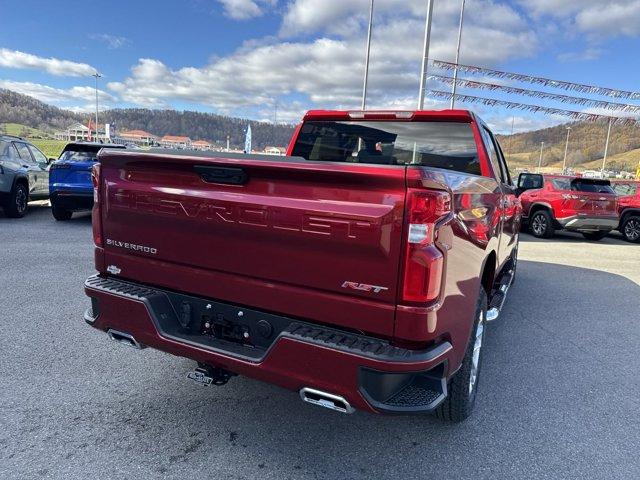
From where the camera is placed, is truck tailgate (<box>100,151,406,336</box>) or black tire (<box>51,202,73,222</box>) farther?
black tire (<box>51,202,73,222</box>)

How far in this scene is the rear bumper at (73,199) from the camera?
1010 centimetres

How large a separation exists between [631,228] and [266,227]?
14663mm

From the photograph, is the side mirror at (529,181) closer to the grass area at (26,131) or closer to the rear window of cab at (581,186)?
the rear window of cab at (581,186)

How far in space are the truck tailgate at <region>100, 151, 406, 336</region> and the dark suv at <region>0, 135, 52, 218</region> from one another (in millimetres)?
8986

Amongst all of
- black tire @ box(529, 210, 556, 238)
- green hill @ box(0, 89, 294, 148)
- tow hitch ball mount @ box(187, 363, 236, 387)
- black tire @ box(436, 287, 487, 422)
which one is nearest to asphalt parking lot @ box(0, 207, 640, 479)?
black tire @ box(436, 287, 487, 422)

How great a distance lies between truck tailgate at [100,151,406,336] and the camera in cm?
211

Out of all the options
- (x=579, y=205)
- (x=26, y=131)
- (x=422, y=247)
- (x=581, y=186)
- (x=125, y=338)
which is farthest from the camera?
(x=26, y=131)

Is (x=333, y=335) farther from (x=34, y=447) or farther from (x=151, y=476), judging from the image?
(x=34, y=447)

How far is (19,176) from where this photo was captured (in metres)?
10.5

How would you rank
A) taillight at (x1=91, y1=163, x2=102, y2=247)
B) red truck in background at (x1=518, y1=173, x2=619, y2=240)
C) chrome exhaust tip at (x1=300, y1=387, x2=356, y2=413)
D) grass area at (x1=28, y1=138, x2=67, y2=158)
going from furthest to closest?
grass area at (x1=28, y1=138, x2=67, y2=158) → red truck in background at (x1=518, y1=173, x2=619, y2=240) → taillight at (x1=91, y1=163, x2=102, y2=247) → chrome exhaust tip at (x1=300, y1=387, x2=356, y2=413)

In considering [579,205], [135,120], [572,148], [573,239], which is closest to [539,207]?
[579,205]

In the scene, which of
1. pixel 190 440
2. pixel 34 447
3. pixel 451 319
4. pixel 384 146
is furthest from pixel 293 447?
pixel 384 146

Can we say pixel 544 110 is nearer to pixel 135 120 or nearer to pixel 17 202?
pixel 17 202

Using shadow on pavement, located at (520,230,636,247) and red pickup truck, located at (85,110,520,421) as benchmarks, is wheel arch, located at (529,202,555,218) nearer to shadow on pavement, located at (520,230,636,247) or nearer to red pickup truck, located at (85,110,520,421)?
shadow on pavement, located at (520,230,636,247)
